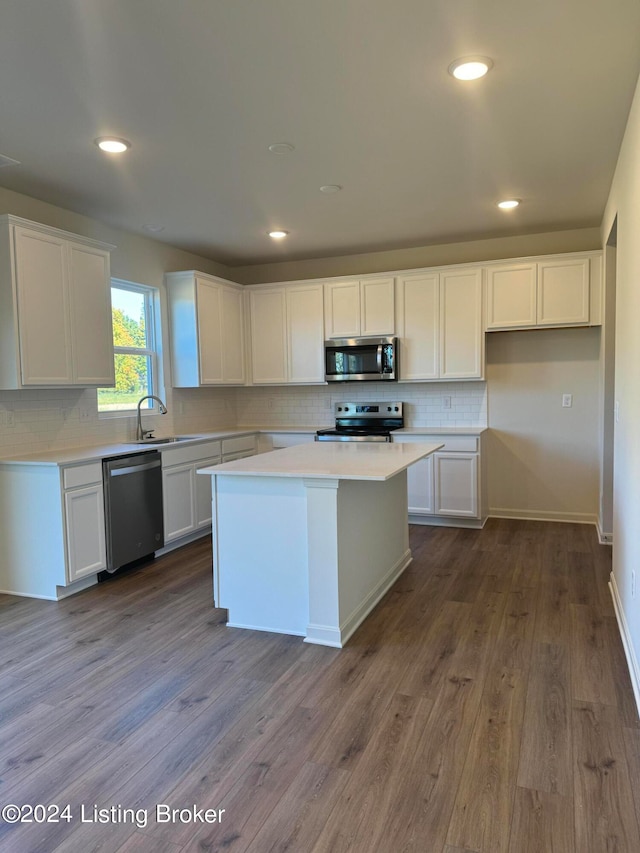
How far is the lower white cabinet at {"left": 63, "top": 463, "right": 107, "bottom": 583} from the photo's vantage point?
364cm

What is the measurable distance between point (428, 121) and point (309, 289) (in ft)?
9.72

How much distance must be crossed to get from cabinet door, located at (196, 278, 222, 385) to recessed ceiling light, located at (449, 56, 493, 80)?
10.8 feet

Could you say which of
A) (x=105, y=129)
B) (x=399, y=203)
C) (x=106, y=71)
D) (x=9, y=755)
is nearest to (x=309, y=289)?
(x=399, y=203)

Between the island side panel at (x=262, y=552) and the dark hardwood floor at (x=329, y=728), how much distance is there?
0.14 metres

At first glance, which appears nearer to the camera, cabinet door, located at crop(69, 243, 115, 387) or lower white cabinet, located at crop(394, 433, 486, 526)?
cabinet door, located at crop(69, 243, 115, 387)

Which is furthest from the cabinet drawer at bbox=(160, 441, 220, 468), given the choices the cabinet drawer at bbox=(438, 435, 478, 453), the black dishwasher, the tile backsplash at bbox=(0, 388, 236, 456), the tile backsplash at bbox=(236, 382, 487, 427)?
the cabinet drawer at bbox=(438, 435, 478, 453)

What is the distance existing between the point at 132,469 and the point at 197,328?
5.62 ft

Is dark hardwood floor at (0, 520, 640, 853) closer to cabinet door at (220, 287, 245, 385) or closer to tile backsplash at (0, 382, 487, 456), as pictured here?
tile backsplash at (0, 382, 487, 456)

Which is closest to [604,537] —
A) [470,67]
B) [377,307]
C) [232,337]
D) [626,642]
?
[626,642]

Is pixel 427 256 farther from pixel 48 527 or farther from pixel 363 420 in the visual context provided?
pixel 48 527

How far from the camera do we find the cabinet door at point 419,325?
537 centimetres

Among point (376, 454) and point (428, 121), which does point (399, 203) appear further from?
point (376, 454)

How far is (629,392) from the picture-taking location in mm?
2785

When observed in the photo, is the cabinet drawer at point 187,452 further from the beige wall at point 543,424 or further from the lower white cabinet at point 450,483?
the beige wall at point 543,424
